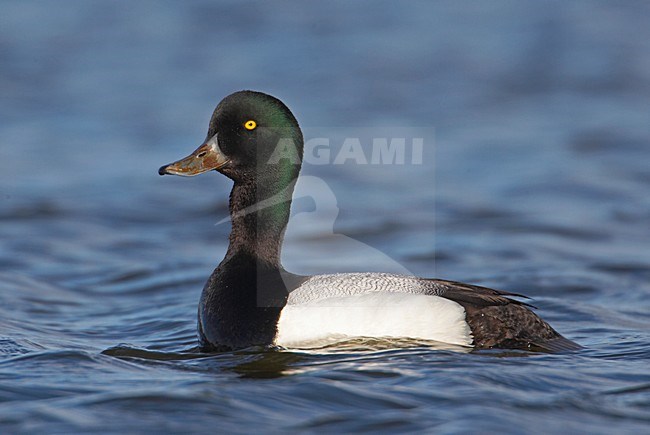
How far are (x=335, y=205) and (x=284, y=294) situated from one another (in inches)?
211

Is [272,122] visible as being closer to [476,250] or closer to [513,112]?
[476,250]

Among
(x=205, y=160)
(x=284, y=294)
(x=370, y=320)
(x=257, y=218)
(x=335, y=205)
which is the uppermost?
(x=335, y=205)

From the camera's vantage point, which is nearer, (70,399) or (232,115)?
(70,399)

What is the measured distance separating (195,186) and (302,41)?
6065mm

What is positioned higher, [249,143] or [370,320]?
[249,143]

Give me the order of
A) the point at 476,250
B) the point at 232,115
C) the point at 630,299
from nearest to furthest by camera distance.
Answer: the point at 232,115, the point at 630,299, the point at 476,250

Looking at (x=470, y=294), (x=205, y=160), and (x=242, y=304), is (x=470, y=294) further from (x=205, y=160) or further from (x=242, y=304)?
(x=205, y=160)

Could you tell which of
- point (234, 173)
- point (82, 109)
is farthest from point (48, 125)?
point (234, 173)

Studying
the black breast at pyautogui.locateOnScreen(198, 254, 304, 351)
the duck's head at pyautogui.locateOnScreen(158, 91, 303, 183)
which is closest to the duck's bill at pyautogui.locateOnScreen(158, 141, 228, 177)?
the duck's head at pyautogui.locateOnScreen(158, 91, 303, 183)

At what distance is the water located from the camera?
5801 millimetres

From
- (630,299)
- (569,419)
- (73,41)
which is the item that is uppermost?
(73,41)

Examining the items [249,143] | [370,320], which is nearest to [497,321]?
[370,320]

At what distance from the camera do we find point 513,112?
51.2 feet

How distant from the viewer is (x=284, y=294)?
6637mm
